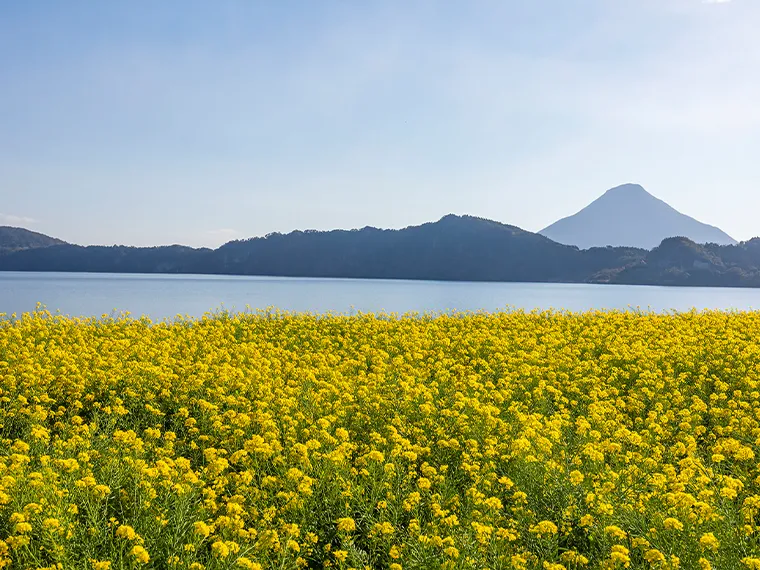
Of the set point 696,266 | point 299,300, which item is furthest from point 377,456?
point 696,266

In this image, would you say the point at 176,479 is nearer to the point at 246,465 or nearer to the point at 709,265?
the point at 246,465

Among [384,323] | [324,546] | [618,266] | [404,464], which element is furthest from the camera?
[618,266]

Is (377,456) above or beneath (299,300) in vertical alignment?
above

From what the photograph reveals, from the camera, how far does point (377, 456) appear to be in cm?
660

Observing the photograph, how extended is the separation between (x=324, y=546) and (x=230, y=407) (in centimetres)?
405

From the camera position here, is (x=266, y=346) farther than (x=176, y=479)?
Yes

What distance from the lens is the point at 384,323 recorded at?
16969mm

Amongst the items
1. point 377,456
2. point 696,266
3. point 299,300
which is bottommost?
point 299,300

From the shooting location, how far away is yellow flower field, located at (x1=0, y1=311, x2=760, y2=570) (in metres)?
5.21

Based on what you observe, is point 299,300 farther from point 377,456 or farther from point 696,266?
point 696,266

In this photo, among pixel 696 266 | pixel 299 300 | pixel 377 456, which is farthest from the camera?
pixel 696 266

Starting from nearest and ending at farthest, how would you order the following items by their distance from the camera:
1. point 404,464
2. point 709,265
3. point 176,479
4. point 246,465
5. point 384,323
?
point 176,479 → point 246,465 → point 404,464 → point 384,323 → point 709,265

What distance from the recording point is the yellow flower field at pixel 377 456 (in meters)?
5.21

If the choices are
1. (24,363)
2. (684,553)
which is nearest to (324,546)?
(684,553)
